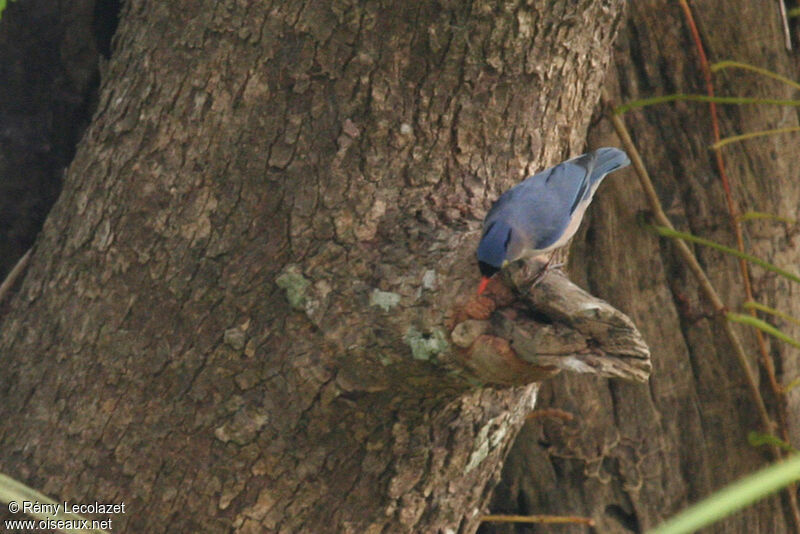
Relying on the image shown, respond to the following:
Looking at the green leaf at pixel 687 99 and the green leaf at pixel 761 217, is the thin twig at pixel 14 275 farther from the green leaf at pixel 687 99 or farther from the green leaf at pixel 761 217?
the green leaf at pixel 761 217

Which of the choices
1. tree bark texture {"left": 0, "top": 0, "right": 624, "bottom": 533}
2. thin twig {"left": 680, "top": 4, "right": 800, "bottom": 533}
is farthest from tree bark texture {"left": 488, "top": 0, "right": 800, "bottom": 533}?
tree bark texture {"left": 0, "top": 0, "right": 624, "bottom": 533}

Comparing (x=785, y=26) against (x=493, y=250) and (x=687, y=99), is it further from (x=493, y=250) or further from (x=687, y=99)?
(x=493, y=250)

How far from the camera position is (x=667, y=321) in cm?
237

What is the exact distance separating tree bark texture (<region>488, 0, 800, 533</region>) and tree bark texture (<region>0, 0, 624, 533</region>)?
66 cm

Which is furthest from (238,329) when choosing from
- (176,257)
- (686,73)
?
(686,73)

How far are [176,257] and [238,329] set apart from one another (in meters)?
0.21

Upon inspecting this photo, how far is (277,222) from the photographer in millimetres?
1605

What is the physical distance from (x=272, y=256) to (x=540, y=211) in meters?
0.60

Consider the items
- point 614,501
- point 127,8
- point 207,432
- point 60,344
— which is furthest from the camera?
point 614,501

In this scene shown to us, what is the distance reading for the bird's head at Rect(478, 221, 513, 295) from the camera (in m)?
1.37

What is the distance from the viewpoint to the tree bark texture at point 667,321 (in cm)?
232

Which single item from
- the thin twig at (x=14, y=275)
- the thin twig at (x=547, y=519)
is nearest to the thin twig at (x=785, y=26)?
the thin twig at (x=547, y=519)

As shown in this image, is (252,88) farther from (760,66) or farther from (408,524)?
(760,66)

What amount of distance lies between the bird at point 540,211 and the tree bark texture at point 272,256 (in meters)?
0.06
